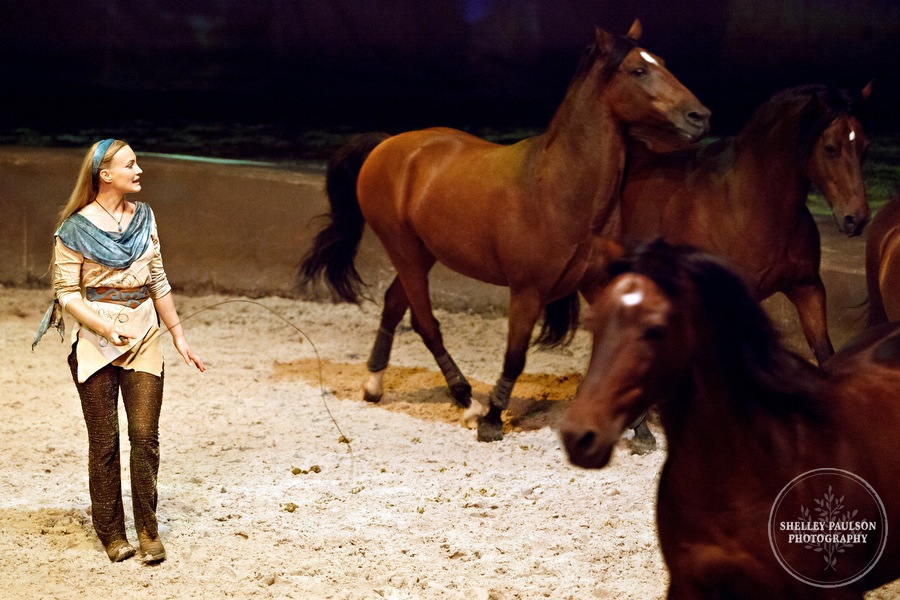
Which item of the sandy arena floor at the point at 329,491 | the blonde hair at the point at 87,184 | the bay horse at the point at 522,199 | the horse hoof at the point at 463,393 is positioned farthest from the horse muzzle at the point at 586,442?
the horse hoof at the point at 463,393

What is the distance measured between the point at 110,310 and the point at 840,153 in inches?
118

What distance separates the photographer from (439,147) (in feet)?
18.3

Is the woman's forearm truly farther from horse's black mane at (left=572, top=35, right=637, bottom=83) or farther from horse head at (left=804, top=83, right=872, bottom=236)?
horse head at (left=804, top=83, right=872, bottom=236)

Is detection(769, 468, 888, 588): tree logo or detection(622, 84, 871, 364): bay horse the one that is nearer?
detection(769, 468, 888, 588): tree logo

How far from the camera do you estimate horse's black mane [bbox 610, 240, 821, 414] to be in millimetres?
2014

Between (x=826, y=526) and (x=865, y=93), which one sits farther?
(x=865, y=93)

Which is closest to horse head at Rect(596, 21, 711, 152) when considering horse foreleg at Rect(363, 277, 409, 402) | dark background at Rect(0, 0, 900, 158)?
horse foreleg at Rect(363, 277, 409, 402)

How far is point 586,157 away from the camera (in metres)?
4.77

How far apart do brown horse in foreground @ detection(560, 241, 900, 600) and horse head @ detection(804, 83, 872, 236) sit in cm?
220

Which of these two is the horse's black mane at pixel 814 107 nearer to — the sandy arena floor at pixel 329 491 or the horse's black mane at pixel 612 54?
the horse's black mane at pixel 612 54

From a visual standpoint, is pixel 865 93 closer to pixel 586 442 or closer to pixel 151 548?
pixel 586 442

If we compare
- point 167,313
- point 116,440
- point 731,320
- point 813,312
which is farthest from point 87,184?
point 813,312

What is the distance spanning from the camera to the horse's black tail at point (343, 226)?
6.02 meters

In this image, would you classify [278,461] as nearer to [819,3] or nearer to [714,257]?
[714,257]
